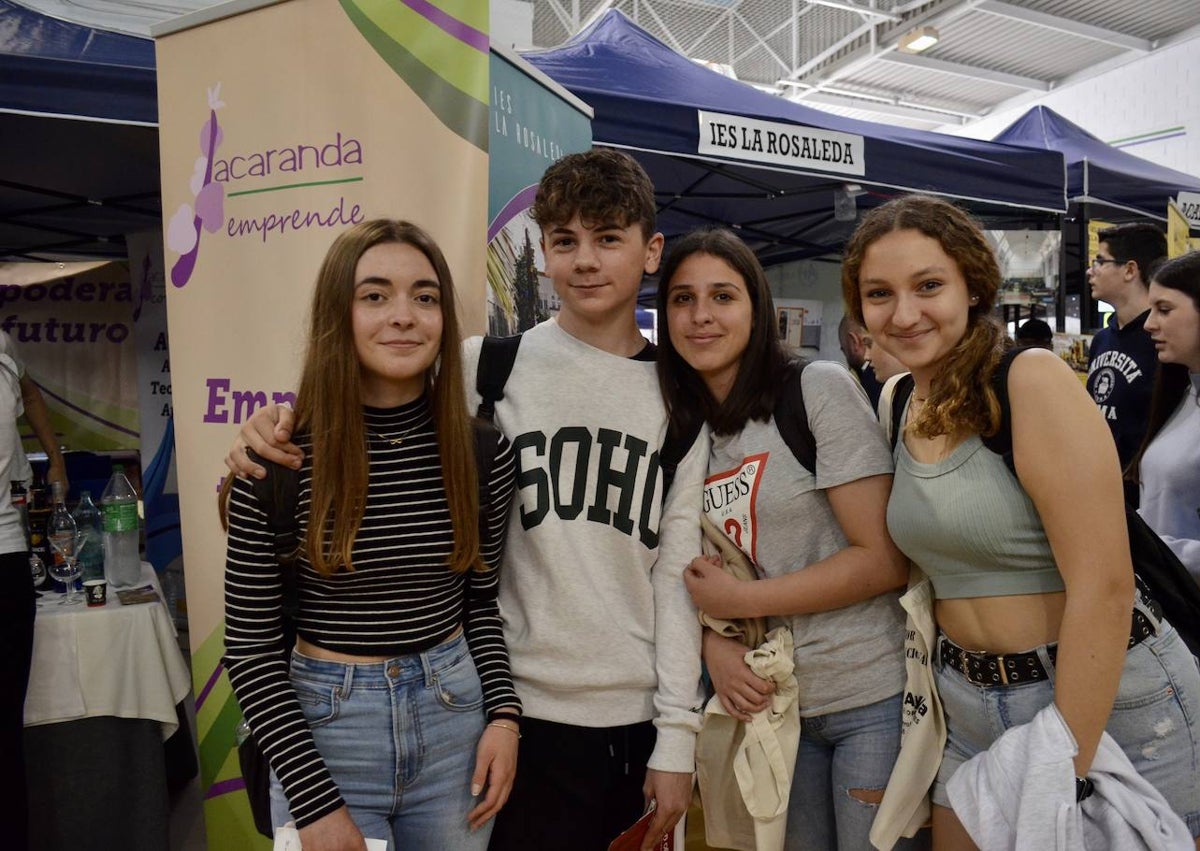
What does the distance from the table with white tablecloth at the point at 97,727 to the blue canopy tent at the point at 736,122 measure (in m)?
2.31

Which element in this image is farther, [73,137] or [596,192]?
[73,137]

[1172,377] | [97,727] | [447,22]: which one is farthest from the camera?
[97,727]

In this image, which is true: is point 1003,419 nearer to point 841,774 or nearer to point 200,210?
point 841,774

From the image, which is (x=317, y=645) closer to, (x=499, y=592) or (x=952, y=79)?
(x=499, y=592)

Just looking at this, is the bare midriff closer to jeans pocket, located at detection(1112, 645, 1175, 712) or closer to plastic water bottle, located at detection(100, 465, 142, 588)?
jeans pocket, located at detection(1112, 645, 1175, 712)

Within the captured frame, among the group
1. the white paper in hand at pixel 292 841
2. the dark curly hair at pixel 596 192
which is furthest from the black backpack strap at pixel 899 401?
the white paper in hand at pixel 292 841

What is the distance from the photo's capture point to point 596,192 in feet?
4.55

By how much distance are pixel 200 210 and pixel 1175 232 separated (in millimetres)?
4798

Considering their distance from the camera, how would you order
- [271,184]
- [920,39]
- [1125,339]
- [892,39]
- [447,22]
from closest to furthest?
[447,22], [271,184], [1125,339], [920,39], [892,39]

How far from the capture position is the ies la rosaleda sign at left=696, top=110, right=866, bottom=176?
314 centimetres

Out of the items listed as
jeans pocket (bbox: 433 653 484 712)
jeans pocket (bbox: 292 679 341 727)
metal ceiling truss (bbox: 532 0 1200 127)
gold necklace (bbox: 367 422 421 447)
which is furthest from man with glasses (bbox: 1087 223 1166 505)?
metal ceiling truss (bbox: 532 0 1200 127)

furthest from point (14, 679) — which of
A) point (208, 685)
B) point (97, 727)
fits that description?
point (208, 685)

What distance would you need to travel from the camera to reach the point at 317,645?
3.82 feet

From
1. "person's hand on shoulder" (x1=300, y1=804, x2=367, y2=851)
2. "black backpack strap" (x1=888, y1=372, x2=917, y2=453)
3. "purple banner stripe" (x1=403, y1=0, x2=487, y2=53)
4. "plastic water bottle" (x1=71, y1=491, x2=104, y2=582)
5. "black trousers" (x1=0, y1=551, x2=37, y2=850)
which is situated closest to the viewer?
"person's hand on shoulder" (x1=300, y1=804, x2=367, y2=851)
